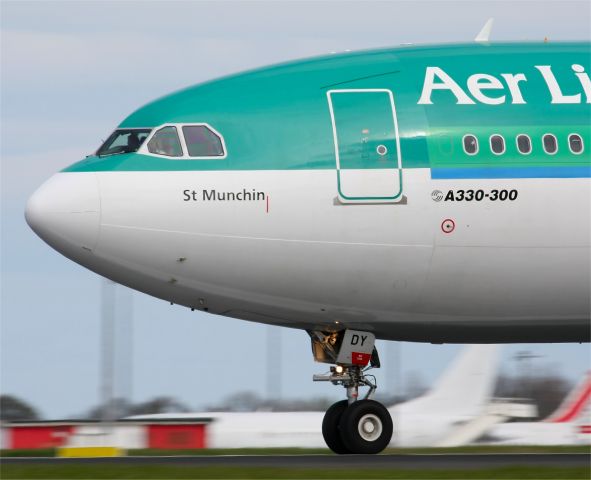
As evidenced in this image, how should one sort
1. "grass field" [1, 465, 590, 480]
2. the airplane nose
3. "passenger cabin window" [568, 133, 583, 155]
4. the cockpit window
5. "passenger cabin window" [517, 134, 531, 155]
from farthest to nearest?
"passenger cabin window" [568, 133, 583, 155] < "passenger cabin window" [517, 134, 531, 155] < the cockpit window < the airplane nose < "grass field" [1, 465, 590, 480]

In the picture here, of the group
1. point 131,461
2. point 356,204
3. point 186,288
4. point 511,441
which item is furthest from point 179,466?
point 511,441

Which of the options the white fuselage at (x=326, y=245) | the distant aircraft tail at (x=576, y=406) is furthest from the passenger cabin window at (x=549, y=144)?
the distant aircraft tail at (x=576, y=406)

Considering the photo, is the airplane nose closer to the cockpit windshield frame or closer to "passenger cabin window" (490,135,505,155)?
the cockpit windshield frame

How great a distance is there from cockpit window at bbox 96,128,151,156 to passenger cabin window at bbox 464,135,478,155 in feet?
16.3

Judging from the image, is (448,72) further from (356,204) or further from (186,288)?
(186,288)

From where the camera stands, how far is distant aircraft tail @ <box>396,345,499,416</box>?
4566cm

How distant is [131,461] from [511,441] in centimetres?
2209

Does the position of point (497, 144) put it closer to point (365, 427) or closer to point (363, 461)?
point (365, 427)

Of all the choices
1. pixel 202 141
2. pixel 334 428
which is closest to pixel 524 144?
pixel 202 141

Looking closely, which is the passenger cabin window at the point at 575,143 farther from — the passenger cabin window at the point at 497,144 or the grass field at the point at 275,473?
the grass field at the point at 275,473

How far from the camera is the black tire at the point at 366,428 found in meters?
22.5

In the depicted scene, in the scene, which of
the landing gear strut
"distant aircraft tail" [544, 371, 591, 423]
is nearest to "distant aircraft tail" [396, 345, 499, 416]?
"distant aircraft tail" [544, 371, 591, 423]

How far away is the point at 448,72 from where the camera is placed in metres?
23.1

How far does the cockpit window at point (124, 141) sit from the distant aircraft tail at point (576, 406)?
2365 centimetres
